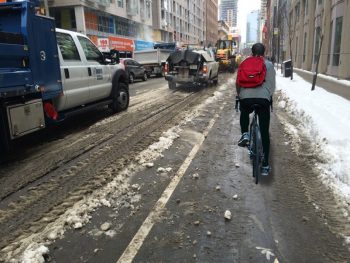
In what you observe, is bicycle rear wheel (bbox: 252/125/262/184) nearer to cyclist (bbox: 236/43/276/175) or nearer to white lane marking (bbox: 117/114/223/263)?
Answer: cyclist (bbox: 236/43/276/175)

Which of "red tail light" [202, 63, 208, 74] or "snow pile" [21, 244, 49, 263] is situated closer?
"snow pile" [21, 244, 49, 263]

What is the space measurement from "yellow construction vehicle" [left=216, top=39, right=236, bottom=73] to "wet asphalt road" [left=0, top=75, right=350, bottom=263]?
2672 cm

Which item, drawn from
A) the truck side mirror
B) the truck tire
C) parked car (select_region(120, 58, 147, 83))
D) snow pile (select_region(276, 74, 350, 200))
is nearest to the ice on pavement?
the truck tire

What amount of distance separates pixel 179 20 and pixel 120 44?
47069 millimetres

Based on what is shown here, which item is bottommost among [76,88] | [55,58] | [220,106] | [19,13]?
[220,106]

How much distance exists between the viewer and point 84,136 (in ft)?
26.2

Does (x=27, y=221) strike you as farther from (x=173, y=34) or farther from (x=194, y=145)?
(x=173, y=34)

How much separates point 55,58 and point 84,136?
6.14 feet

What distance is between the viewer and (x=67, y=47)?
26.3ft

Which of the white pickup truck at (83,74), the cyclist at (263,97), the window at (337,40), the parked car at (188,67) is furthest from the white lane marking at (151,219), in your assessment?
the window at (337,40)

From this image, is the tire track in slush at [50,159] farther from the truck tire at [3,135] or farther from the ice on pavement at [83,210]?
the ice on pavement at [83,210]

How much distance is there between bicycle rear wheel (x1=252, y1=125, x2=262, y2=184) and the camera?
201 inches

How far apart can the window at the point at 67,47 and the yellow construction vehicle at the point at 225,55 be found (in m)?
24.6

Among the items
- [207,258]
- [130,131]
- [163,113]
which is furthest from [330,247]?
[163,113]
